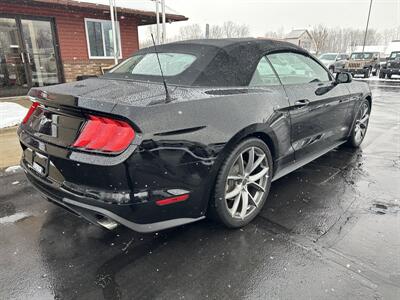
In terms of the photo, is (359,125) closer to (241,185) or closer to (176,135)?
(241,185)

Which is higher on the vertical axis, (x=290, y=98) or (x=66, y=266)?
(x=290, y=98)

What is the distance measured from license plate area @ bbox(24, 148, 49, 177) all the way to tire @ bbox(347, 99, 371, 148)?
13.3 ft

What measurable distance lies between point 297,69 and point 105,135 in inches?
92.8

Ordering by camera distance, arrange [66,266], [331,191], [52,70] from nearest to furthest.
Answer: [66,266]
[331,191]
[52,70]

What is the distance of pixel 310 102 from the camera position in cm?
320

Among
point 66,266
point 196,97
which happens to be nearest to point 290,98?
point 196,97

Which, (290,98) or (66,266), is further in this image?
(290,98)

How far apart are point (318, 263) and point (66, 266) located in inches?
71.2

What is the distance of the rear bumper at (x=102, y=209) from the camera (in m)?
1.94

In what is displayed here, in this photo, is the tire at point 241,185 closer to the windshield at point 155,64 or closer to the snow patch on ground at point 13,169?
the windshield at point 155,64

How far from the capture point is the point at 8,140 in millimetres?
5188

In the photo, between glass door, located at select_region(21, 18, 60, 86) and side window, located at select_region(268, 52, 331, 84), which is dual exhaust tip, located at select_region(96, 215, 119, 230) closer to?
side window, located at select_region(268, 52, 331, 84)

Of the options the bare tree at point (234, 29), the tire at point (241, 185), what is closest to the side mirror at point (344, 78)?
the tire at point (241, 185)

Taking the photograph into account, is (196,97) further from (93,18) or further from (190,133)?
(93,18)
